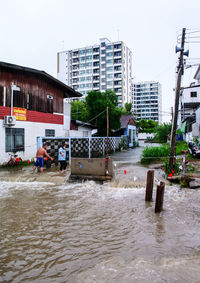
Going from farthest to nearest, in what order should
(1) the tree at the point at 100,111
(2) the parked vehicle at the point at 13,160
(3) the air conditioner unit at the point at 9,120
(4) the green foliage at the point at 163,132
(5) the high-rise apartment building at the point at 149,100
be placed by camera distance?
(5) the high-rise apartment building at the point at 149,100, (4) the green foliage at the point at 163,132, (1) the tree at the point at 100,111, (2) the parked vehicle at the point at 13,160, (3) the air conditioner unit at the point at 9,120

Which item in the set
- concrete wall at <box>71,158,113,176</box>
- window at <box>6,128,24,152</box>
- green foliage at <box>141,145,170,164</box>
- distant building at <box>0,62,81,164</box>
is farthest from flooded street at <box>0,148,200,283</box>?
distant building at <box>0,62,81,164</box>

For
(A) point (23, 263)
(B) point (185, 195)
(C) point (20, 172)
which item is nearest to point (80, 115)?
(C) point (20, 172)

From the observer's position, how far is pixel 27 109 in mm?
16062

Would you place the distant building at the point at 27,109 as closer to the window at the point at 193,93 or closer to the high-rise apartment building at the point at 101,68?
the window at the point at 193,93

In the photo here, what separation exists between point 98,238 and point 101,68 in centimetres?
7579

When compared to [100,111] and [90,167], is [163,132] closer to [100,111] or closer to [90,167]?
[100,111]

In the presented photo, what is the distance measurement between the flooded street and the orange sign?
23.9 feet

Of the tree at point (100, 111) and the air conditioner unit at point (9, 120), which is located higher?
the tree at point (100, 111)

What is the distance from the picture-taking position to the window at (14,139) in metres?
14.6

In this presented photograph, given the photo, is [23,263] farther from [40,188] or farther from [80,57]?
[80,57]

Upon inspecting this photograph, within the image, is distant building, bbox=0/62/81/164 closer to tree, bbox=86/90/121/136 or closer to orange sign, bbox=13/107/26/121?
orange sign, bbox=13/107/26/121

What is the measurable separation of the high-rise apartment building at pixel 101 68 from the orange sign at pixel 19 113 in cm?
5981

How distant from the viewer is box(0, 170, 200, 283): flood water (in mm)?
3918

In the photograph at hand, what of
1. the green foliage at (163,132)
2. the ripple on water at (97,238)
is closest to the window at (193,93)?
the green foliage at (163,132)
